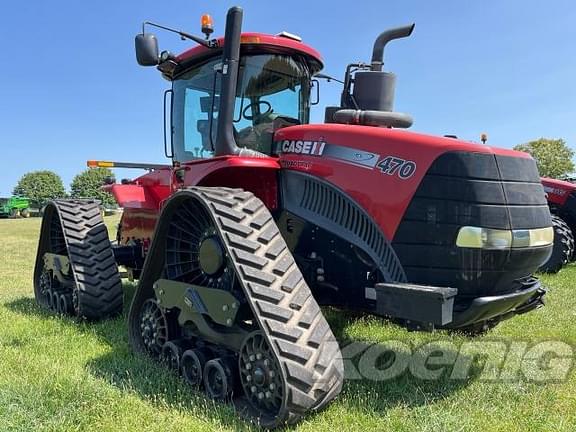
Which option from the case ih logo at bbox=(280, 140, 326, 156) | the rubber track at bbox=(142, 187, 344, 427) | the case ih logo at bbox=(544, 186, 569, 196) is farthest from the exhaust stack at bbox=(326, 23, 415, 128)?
the case ih logo at bbox=(544, 186, 569, 196)

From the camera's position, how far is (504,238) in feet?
10.3

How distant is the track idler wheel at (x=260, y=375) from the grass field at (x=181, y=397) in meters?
0.18

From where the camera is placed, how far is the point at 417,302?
9.80 ft

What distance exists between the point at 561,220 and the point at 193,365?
26.9 ft

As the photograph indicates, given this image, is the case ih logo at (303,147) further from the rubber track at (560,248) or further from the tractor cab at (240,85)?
the rubber track at (560,248)

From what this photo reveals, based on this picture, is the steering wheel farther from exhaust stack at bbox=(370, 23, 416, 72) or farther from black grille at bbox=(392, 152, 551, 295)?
black grille at bbox=(392, 152, 551, 295)

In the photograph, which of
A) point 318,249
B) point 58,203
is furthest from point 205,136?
point 58,203

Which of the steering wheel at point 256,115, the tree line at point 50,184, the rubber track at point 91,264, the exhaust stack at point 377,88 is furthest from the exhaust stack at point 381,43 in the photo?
the tree line at point 50,184

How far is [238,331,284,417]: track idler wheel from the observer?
297 cm

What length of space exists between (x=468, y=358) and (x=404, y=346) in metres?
0.58

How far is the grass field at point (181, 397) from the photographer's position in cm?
302

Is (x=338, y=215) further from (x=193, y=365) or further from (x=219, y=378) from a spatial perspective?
(x=193, y=365)

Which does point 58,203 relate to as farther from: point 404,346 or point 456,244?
point 456,244

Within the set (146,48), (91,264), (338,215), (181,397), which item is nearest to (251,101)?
(146,48)
